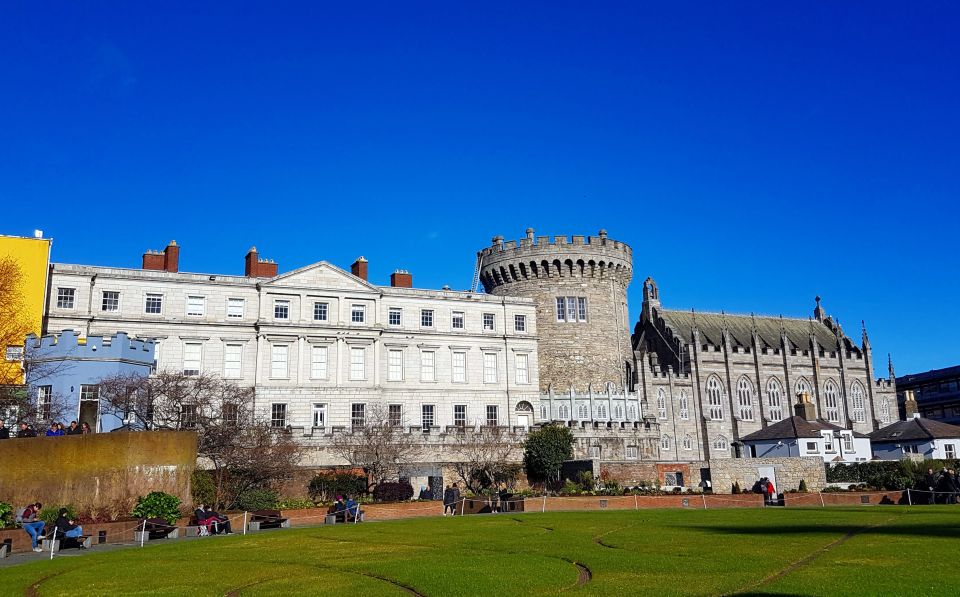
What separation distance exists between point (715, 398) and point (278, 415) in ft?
123

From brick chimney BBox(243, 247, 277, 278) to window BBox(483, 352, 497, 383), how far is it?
1480 centimetres

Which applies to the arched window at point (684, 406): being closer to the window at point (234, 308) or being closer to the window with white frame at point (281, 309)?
the window with white frame at point (281, 309)

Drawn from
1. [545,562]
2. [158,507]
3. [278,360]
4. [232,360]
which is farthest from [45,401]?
[545,562]

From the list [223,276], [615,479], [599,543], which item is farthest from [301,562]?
[223,276]

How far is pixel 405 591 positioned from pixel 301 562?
222 inches

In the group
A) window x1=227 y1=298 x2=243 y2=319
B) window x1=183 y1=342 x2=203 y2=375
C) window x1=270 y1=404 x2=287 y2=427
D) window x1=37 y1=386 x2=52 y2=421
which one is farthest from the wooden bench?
window x1=227 y1=298 x2=243 y2=319

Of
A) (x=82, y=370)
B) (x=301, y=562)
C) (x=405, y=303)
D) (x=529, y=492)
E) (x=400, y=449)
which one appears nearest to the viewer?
(x=301, y=562)

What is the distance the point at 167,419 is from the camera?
40188mm

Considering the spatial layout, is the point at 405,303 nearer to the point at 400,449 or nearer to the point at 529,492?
the point at 400,449

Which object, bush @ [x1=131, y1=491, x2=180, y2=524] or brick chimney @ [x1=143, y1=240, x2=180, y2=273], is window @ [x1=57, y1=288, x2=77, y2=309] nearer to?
brick chimney @ [x1=143, y1=240, x2=180, y2=273]

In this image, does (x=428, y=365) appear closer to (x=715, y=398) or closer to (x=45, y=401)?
(x=45, y=401)

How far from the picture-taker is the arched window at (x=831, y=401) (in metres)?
75.1

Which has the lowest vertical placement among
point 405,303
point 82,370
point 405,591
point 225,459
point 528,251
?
point 405,591

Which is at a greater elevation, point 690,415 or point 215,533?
point 690,415
